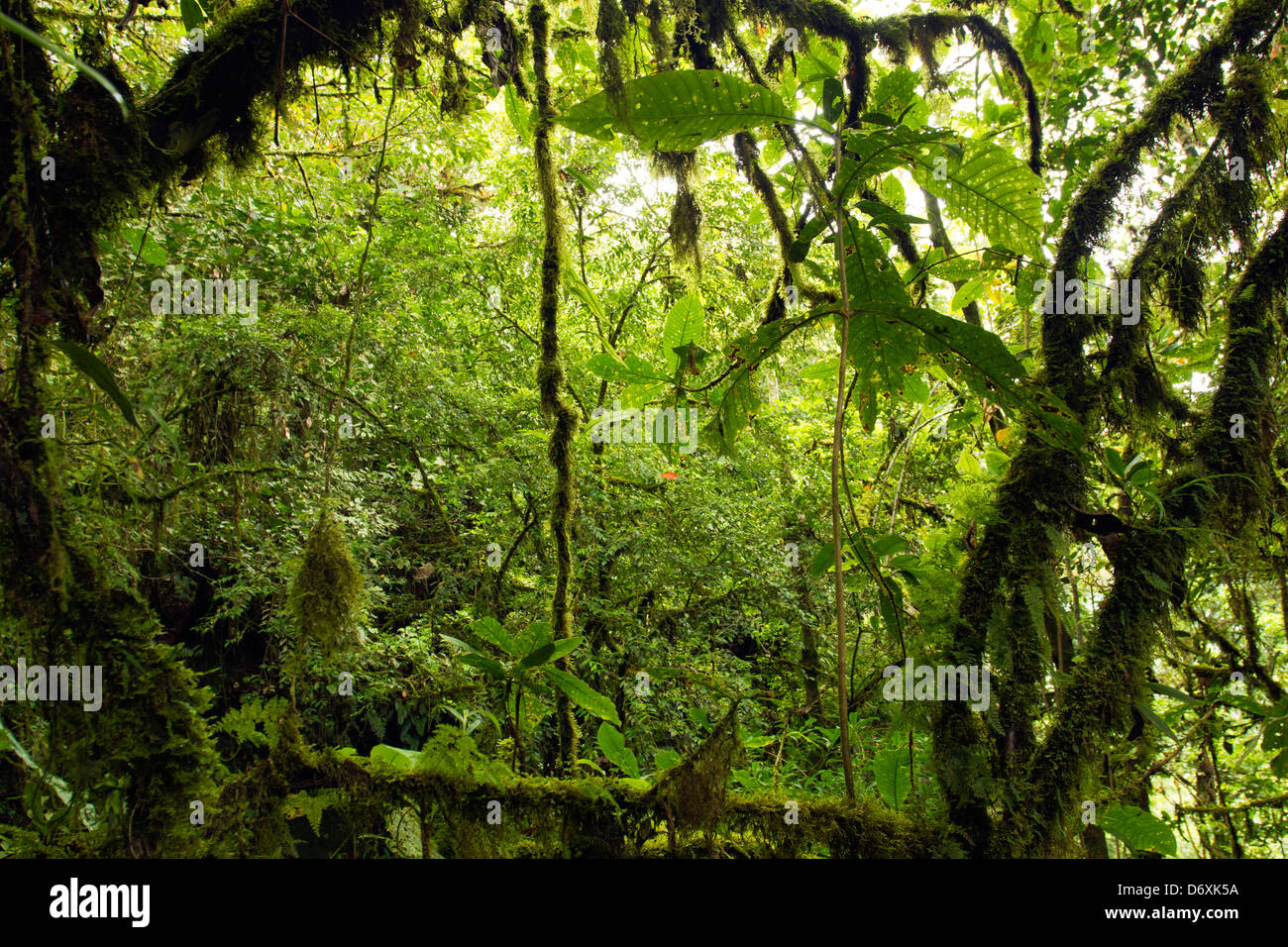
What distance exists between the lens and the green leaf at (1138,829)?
3.91 ft

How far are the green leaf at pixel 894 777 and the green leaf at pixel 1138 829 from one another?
41 cm

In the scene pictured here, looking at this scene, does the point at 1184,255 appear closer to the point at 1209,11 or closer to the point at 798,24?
the point at 798,24

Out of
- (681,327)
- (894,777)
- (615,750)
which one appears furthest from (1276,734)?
(681,327)

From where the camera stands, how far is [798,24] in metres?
2.06

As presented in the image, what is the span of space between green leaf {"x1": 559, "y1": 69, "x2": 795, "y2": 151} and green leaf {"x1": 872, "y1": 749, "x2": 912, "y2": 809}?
1338mm

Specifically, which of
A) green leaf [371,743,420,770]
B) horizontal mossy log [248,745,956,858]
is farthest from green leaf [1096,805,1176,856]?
green leaf [371,743,420,770]

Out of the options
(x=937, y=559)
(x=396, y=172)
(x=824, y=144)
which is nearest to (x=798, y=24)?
(x=824, y=144)

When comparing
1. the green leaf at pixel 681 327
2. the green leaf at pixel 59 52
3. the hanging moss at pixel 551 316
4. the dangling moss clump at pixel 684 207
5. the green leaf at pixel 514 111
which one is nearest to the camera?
the green leaf at pixel 59 52

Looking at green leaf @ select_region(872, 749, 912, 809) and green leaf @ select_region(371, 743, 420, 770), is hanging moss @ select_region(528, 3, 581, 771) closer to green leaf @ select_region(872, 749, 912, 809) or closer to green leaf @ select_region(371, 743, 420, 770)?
green leaf @ select_region(371, 743, 420, 770)

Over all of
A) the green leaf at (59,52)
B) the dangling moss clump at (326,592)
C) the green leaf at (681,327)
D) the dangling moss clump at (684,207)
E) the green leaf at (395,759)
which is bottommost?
the green leaf at (395,759)

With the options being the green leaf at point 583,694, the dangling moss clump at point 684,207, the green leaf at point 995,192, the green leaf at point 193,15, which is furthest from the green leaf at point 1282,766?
the green leaf at point 193,15

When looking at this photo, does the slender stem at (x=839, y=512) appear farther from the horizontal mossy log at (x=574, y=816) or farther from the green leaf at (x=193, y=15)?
the green leaf at (x=193, y=15)

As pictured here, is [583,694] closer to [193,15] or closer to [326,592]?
[326,592]
